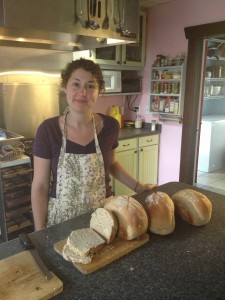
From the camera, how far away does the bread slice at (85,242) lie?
786 millimetres

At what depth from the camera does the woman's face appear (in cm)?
118

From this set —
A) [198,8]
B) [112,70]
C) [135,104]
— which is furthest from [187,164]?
[198,8]

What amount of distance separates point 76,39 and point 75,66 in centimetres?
12

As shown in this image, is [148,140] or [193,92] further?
[148,140]

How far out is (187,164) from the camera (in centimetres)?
312

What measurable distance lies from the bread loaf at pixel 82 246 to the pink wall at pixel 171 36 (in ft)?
8.18

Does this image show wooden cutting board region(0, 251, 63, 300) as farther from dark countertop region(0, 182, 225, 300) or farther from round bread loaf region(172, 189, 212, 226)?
round bread loaf region(172, 189, 212, 226)

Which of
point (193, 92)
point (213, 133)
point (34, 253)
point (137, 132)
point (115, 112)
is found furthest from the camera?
point (213, 133)

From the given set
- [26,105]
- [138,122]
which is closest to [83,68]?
[26,105]

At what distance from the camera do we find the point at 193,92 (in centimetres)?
288

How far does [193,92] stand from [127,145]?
2.92 ft

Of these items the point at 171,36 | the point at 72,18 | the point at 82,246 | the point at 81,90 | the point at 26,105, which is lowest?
the point at 82,246

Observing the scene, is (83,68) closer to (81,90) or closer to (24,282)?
(81,90)

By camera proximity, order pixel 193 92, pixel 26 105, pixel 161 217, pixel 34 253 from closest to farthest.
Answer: pixel 34 253, pixel 161 217, pixel 26 105, pixel 193 92
